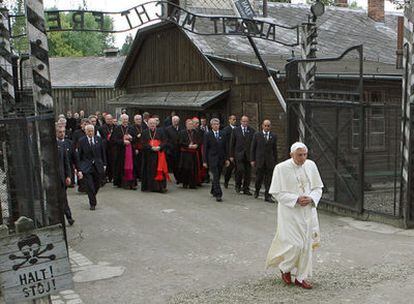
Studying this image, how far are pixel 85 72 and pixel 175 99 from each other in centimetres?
2201

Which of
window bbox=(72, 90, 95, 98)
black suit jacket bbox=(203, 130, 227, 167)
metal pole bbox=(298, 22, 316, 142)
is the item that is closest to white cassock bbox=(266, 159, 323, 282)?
metal pole bbox=(298, 22, 316, 142)

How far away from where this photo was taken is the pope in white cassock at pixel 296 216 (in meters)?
7.04

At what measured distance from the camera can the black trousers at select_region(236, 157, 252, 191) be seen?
14.4 metres

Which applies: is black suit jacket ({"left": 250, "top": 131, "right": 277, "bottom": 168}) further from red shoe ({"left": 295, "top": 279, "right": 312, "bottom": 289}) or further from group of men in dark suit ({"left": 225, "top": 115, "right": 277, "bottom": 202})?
red shoe ({"left": 295, "top": 279, "right": 312, "bottom": 289})

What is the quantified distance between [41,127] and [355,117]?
6.91m

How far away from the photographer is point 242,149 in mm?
14297

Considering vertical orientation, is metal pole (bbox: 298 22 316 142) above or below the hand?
above

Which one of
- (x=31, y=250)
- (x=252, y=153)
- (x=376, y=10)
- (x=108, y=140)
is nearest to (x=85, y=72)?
(x=376, y=10)

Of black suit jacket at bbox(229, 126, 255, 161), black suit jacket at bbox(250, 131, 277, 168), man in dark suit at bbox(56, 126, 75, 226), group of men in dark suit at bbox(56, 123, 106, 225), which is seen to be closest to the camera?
man in dark suit at bbox(56, 126, 75, 226)

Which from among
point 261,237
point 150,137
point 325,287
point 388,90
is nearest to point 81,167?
point 150,137

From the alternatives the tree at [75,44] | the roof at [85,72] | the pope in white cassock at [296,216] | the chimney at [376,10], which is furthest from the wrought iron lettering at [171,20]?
the tree at [75,44]

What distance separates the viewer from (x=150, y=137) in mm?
15320

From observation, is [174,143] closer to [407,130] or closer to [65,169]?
[65,169]

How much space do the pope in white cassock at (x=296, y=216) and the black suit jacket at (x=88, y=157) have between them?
6043mm
